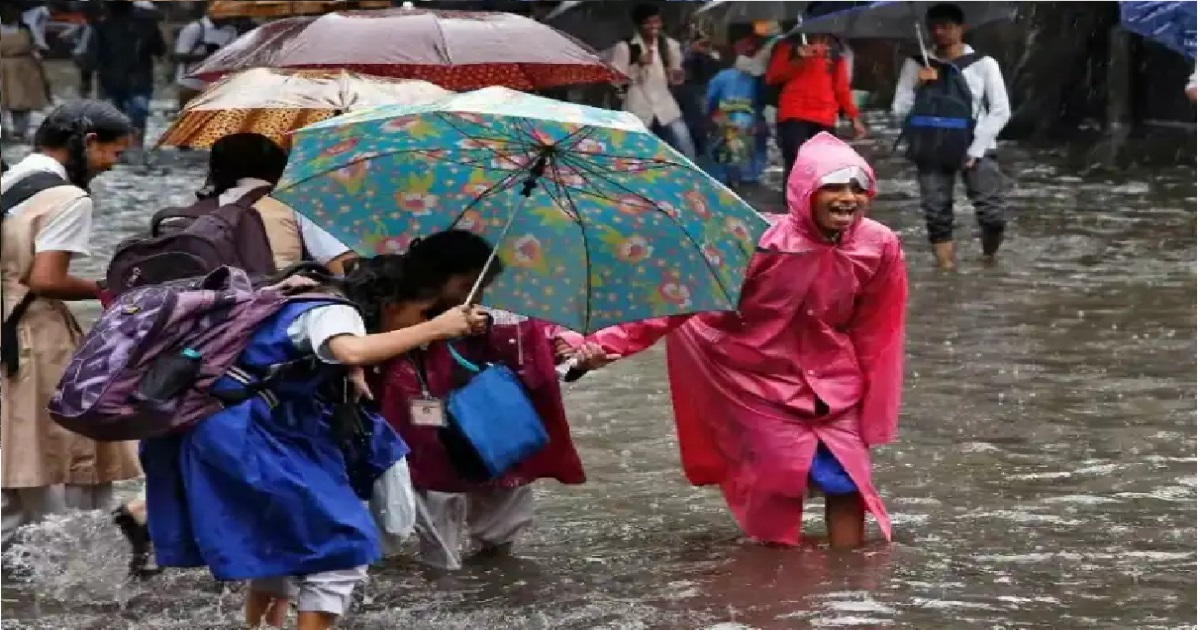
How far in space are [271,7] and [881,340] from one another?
460 inches

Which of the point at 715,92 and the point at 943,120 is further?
the point at 715,92

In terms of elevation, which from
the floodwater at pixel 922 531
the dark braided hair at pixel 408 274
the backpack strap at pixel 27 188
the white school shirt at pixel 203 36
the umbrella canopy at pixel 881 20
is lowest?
the floodwater at pixel 922 531

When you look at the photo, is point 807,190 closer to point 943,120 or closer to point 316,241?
point 316,241

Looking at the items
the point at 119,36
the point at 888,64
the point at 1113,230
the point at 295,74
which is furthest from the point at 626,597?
the point at 119,36

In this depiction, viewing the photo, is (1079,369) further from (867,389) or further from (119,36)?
(119,36)

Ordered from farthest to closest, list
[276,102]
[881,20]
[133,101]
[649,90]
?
[133,101]
[649,90]
[881,20]
[276,102]

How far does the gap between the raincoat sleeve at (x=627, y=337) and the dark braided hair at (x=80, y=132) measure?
1.54 m

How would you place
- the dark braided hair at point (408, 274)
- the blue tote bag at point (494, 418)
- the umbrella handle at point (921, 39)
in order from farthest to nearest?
the umbrella handle at point (921, 39) → the blue tote bag at point (494, 418) → the dark braided hair at point (408, 274)

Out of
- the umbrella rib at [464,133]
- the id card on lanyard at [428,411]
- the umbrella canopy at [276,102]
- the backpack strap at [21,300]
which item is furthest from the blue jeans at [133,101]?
the umbrella rib at [464,133]

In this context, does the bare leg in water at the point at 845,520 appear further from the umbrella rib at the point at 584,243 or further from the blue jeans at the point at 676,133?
the blue jeans at the point at 676,133

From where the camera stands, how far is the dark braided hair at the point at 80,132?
7285 millimetres

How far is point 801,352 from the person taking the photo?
7.60 m

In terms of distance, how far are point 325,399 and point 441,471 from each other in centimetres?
164

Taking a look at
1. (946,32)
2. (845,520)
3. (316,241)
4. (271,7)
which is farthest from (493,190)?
(271,7)
